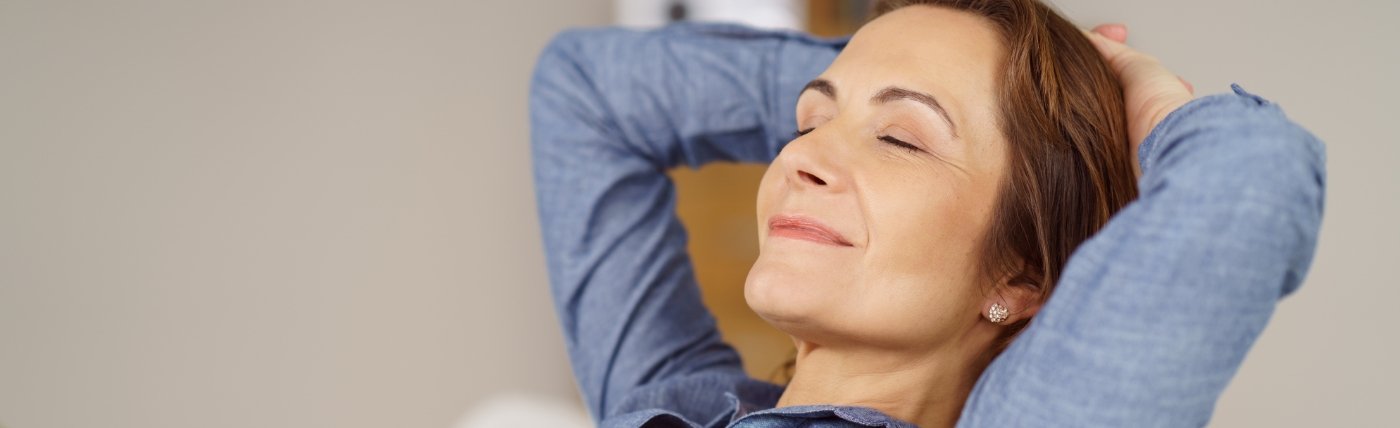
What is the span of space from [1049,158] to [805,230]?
0.72 ft

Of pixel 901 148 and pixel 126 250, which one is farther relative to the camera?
pixel 126 250

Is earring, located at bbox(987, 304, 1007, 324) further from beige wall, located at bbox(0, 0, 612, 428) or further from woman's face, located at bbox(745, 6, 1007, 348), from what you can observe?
beige wall, located at bbox(0, 0, 612, 428)

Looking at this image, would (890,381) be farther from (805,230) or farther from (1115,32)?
(1115,32)

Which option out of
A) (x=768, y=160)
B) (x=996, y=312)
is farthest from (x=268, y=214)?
(x=996, y=312)

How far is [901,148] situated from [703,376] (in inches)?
15.5

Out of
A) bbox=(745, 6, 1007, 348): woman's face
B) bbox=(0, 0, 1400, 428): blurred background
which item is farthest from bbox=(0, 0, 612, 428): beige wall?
bbox=(745, 6, 1007, 348): woman's face

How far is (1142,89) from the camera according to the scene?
37.3 inches

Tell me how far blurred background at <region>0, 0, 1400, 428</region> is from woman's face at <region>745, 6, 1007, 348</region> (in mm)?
319

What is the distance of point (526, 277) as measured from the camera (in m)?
1.79

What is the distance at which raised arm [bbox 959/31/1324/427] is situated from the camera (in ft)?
2.19

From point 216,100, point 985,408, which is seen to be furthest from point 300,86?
point 985,408

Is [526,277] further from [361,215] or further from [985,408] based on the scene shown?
[985,408]

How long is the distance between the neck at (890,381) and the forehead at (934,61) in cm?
22

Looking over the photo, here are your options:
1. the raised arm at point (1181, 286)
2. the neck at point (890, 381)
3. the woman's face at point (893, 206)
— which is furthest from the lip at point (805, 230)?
the raised arm at point (1181, 286)
